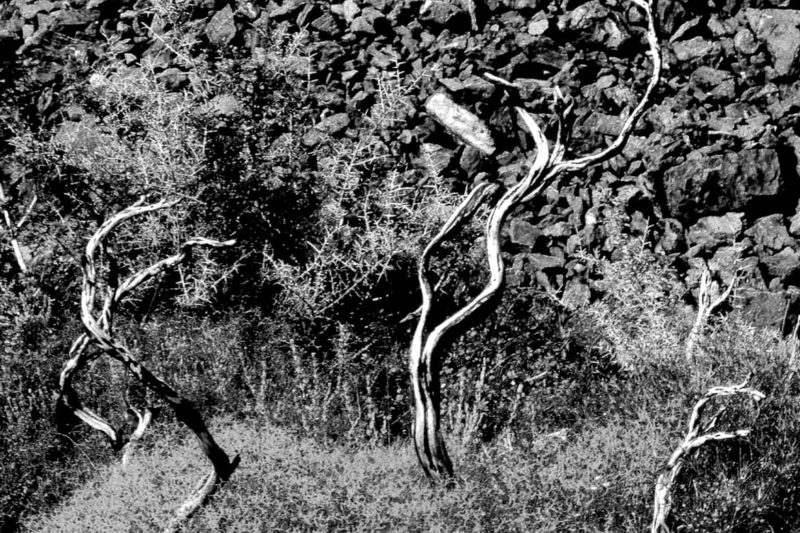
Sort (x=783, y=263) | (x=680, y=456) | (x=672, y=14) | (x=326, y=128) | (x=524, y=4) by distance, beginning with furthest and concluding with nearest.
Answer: (x=524, y=4)
(x=672, y=14)
(x=326, y=128)
(x=783, y=263)
(x=680, y=456)

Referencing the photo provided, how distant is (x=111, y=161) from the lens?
8891 millimetres

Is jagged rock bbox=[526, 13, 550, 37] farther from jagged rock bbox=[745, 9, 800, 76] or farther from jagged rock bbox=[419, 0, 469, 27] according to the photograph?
jagged rock bbox=[745, 9, 800, 76]

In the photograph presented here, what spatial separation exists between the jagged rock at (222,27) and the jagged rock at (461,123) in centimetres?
268

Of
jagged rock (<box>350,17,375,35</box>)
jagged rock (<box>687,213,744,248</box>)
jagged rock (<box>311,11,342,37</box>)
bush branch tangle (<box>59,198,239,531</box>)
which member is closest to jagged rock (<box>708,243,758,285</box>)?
jagged rock (<box>687,213,744,248</box>)

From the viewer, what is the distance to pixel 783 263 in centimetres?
955

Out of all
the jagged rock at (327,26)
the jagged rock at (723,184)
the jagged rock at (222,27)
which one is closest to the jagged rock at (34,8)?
the jagged rock at (222,27)

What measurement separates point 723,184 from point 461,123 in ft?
8.97

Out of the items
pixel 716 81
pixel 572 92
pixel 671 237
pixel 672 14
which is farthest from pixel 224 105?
pixel 672 14


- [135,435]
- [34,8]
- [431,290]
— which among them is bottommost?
[34,8]

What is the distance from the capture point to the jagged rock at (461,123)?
11.0 m

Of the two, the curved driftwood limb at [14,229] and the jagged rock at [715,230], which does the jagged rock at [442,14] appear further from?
the curved driftwood limb at [14,229]

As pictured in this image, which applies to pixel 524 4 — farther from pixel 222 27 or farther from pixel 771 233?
pixel 771 233

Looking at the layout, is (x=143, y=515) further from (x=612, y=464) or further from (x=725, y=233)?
(x=725, y=233)

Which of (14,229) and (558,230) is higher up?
(14,229)
